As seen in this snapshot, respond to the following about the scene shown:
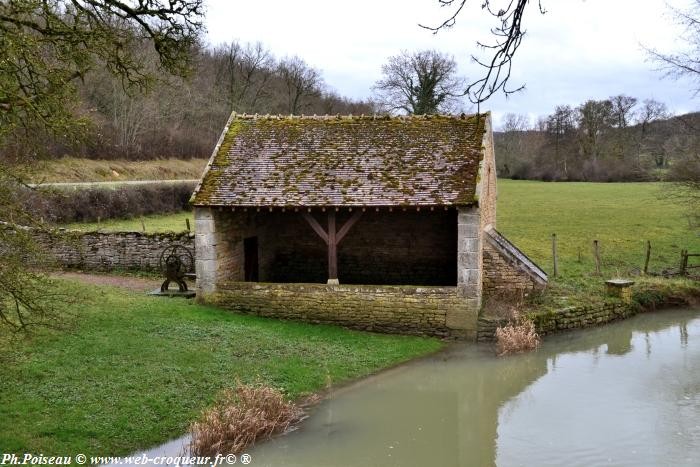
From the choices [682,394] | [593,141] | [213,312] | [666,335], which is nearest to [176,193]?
[213,312]

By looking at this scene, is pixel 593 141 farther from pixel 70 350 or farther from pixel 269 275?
pixel 70 350

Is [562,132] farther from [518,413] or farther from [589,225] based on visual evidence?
[518,413]

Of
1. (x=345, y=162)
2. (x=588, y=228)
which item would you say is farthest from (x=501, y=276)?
(x=588, y=228)

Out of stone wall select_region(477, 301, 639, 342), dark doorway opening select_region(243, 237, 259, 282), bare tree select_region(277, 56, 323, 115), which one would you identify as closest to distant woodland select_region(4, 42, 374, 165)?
bare tree select_region(277, 56, 323, 115)

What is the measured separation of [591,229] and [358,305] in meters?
15.9

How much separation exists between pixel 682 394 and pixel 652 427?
67.6 inches

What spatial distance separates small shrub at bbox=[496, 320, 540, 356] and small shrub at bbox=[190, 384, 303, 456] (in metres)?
4.73

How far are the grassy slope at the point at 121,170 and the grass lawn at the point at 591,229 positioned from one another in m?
18.8

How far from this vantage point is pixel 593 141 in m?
50.0

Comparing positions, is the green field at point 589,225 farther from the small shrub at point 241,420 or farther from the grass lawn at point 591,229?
the small shrub at point 241,420

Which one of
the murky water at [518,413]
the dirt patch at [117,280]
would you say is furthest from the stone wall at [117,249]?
the murky water at [518,413]

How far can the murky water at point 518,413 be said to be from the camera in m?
7.68

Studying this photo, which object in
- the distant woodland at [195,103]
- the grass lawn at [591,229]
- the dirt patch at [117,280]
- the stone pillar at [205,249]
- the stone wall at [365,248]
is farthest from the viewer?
the distant woodland at [195,103]

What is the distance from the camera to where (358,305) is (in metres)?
12.7
